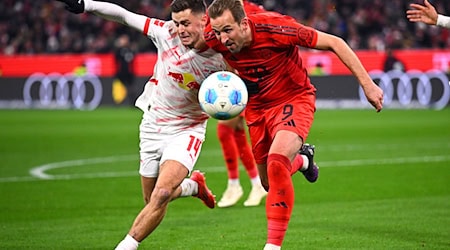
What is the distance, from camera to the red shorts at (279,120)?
23.4 feet

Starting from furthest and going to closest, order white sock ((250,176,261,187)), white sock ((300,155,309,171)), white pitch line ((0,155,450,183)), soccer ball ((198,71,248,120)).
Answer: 1. white pitch line ((0,155,450,183))
2. white sock ((250,176,261,187))
3. white sock ((300,155,309,171))
4. soccer ball ((198,71,248,120))

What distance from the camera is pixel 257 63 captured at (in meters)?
7.20

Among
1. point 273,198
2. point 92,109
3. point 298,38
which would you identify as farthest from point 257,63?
point 92,109

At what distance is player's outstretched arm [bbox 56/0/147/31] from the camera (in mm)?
7594

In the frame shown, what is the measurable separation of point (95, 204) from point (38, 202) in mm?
771

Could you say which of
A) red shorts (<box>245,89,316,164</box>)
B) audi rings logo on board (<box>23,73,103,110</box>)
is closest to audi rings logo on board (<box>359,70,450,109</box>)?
audi rings logo on board (<box>23,73,103,110</box>)

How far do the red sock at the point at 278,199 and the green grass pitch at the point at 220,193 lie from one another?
1241 millimetres

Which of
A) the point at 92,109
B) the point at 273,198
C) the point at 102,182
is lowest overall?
the point at 92,109

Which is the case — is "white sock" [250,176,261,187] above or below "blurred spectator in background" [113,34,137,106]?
above

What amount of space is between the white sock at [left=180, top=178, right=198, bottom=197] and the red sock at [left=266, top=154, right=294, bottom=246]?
5.24ft

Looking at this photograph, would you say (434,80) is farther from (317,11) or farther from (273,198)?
(273,198)

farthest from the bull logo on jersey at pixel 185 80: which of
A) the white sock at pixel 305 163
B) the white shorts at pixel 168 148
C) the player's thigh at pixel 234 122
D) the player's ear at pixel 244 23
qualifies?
the player's thigh at pixel 234 122

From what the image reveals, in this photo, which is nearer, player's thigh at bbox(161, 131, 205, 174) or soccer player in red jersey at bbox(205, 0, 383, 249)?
soccer player in red jersey at bbox(205, 0, 383, 249)

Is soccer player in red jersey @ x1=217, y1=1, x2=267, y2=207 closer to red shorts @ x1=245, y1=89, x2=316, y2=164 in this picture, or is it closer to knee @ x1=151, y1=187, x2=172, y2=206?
red shorts @ x1=245, y1=89, x2=316, y2=164
